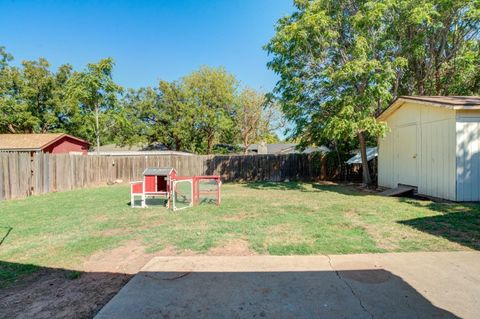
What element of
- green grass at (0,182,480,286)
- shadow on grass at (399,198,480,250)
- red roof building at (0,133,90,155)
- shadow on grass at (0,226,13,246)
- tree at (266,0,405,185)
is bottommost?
shadow on grass at (0,226,13,246)

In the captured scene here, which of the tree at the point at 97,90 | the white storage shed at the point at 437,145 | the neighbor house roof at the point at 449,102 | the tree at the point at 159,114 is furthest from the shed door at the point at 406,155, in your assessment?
the tree at the point at 159,114

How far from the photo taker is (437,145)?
8320mm

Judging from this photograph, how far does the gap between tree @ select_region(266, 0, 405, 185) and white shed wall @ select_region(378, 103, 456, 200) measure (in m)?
1.08

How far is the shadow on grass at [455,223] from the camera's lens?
437 centimetres

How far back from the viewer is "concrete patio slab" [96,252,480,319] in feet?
7.70

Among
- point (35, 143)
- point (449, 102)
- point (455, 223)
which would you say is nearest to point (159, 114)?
point (35, 143)

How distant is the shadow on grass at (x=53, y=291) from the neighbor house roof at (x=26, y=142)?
1830 cm

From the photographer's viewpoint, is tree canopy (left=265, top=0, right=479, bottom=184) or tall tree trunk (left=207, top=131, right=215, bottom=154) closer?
tree canopy (left=265, top=0, right=479, bottom=184)

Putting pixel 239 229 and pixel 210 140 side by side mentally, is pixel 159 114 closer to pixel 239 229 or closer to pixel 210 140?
pixel 210 140

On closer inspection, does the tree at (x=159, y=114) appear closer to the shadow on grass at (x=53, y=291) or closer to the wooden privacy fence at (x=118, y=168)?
the wooden privacy fence at (x=118, y=168)

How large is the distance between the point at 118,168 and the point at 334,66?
12308 mm

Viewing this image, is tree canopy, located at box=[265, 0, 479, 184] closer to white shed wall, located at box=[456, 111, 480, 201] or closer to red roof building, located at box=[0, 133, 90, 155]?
white shed wall, located at box=[456, 111, 480, 201]

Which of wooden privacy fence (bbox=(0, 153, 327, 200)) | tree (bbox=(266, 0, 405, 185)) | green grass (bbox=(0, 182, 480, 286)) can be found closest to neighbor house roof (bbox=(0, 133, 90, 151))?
wooden privacy fence (bbox=(0, 153, 327, 200))

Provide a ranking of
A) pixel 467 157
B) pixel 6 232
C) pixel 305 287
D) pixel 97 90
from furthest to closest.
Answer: pixel 97 90 → pixel 467 157 → pixel 6 232 → pixel 305 287
